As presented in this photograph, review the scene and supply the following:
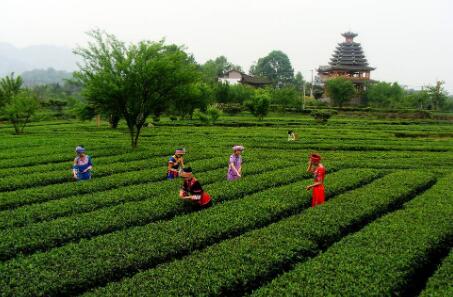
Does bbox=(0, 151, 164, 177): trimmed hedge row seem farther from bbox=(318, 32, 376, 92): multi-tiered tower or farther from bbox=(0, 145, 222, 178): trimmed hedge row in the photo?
bbox=(318, 32, 376, 92): multi-tiered tower

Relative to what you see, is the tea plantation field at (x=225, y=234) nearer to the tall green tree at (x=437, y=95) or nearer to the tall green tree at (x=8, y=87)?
the tall green tree at (x=8, y=87)

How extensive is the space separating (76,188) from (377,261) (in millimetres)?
10626

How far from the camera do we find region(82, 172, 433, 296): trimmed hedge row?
7441mm

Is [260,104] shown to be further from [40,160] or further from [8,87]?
[40,160]

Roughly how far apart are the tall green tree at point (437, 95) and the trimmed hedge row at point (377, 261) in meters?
75.8

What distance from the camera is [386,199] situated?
13586 mm

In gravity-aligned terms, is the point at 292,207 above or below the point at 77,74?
below

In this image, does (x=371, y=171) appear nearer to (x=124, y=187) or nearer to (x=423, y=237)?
(x=423, y=237)

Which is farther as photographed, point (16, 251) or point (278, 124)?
point (278, 124)

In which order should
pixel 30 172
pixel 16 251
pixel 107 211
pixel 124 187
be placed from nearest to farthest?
pixel 16 251
pixel 107 211
pixel 124 187
pixel 30 172

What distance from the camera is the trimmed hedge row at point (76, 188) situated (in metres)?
13.4

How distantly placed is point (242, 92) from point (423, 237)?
62.9m

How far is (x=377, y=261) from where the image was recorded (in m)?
8.41

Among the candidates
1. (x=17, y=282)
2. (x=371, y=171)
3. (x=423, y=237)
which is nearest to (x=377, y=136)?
(x=371, y=171)
